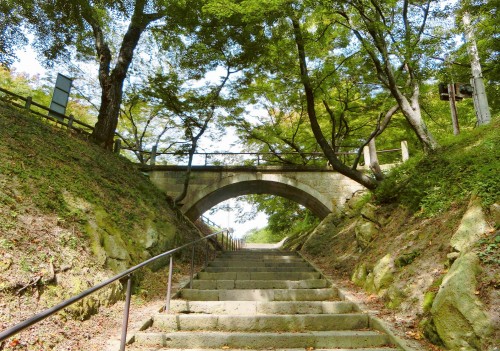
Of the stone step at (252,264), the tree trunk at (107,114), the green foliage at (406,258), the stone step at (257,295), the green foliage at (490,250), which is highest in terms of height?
the tree trunk at (107,114)

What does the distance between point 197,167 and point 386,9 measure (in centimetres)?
914

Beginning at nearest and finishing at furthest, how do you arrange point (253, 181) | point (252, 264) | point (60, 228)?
point (60, 228) → point (252, 264) → point (253, 181)

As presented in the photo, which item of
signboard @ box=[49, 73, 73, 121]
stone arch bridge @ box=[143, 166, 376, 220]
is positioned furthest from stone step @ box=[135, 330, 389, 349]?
stone arch bridge @ box=[143, 166, 376, 220]

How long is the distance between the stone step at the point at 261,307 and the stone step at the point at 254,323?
41 cm

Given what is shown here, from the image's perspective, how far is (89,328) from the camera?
3.62 m

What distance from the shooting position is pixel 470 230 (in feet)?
12.6

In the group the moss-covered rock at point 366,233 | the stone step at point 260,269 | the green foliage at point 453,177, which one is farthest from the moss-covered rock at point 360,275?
the green foliage at point 453,177

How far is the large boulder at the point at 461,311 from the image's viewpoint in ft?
9.39

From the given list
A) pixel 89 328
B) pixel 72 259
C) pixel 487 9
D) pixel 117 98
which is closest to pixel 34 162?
pixel 72 259

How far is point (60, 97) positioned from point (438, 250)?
38.2ft

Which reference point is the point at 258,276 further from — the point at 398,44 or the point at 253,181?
the point at 253,181

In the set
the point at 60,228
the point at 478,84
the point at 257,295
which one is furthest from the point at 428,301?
the point at 478,84

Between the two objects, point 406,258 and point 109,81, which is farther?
point 109,81

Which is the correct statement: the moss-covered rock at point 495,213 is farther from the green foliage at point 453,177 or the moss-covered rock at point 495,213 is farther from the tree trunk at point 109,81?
the tree trunk at point 109,81
